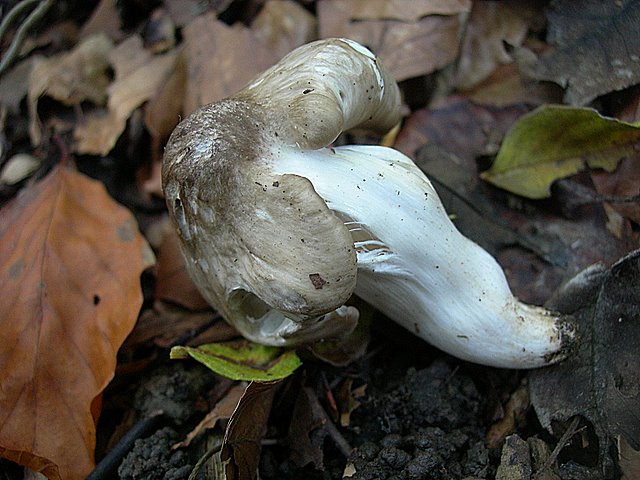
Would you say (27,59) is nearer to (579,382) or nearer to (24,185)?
(24,185)

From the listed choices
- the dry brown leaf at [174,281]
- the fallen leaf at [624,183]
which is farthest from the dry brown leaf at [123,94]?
the fallen leaf at [624,183]

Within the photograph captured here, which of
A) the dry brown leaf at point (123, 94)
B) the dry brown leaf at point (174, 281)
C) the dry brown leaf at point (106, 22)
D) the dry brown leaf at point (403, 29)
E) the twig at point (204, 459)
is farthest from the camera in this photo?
the dry brown leaf at point (106, 22)

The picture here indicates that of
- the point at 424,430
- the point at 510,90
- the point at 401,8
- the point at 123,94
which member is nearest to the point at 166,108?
the point at 123,94

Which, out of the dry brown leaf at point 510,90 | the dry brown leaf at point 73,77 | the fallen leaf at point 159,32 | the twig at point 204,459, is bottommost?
the twig at point 204,459

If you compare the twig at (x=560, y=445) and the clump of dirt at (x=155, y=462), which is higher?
the clump of dirt at (x=155, y=462)

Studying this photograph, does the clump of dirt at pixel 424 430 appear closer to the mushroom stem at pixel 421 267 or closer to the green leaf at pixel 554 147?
the mushroom stem at pixel 421 267

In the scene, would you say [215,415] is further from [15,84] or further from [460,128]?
[15,84]
